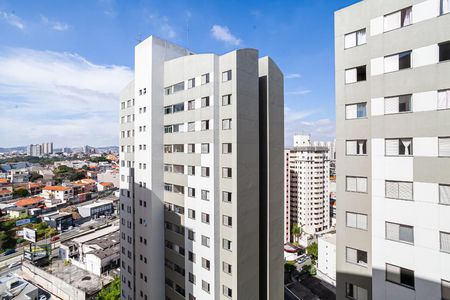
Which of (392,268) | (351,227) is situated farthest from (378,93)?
(392,268)

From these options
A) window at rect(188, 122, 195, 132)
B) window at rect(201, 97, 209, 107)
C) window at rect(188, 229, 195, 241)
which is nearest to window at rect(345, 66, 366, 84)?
window at rect(201, 97, 209, 107)

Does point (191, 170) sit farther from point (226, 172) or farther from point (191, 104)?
point (191, 104)

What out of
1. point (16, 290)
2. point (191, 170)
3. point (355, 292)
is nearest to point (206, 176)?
point (191, 170)

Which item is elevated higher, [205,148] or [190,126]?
[190,126]

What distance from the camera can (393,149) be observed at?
10.6m

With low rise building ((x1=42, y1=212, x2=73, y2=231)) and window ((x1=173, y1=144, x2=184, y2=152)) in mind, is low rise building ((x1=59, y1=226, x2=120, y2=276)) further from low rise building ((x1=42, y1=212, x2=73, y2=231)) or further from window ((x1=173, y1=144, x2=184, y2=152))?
window ((x1=173, y1=144, x2=184, y2=152))

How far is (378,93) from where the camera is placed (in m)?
11.0

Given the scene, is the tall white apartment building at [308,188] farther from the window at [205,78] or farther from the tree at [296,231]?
the window at [205,78]

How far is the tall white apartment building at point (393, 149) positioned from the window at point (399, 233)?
0.04 metres

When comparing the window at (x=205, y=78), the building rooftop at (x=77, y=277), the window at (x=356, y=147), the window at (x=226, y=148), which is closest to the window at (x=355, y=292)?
the window at (x=356, y=147)

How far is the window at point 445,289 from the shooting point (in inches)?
360

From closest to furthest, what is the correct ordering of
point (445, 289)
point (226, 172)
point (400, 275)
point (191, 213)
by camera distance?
1. point (445, 289)
2. point (400, 275)
3. point (226, 172)
4. point (191, 213)

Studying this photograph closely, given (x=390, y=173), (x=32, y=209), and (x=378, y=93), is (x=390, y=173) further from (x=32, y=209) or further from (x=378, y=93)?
(x=32, y=209)

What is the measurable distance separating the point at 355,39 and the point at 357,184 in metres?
7.88
